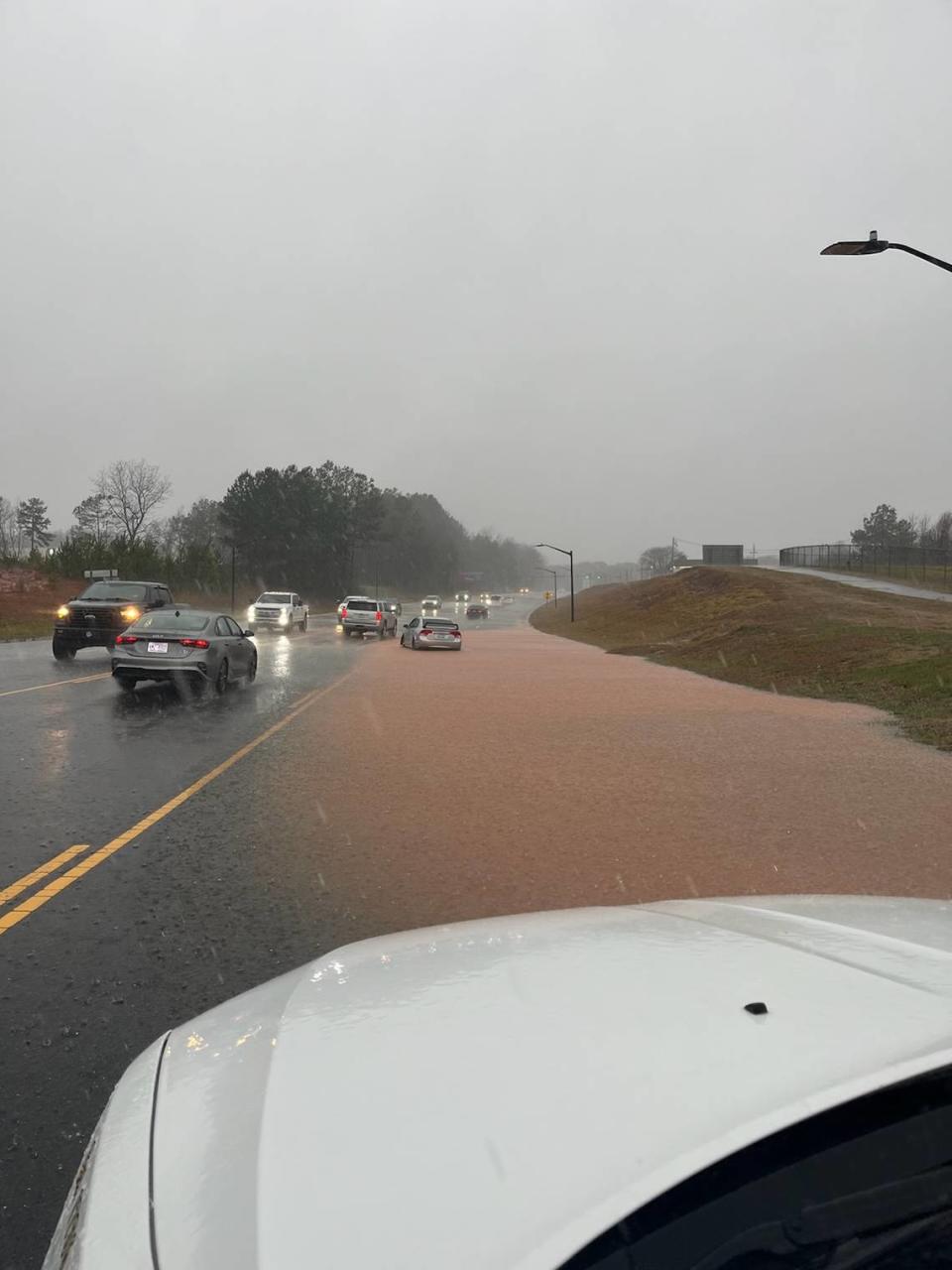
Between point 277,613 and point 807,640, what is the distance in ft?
83.8

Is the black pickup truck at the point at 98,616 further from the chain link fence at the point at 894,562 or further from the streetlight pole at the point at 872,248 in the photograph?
the chain link fence at the point at 894,562

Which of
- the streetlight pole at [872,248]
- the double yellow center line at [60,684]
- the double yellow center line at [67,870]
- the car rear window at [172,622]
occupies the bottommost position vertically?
the double yellow center line at [60,684]

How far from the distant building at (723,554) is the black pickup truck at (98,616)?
302 feet

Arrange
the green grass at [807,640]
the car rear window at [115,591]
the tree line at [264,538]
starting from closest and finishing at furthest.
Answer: the green grass at [807,640] → the car rear window at [115,591] → the tree line at [264,538]

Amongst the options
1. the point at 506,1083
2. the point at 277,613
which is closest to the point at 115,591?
the point at 277,613

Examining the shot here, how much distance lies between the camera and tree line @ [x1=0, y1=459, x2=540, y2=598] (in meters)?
71.3

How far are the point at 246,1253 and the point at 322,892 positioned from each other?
14.0ft

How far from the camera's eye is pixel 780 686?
2106cm

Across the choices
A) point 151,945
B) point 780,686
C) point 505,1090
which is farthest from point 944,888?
point 780,686

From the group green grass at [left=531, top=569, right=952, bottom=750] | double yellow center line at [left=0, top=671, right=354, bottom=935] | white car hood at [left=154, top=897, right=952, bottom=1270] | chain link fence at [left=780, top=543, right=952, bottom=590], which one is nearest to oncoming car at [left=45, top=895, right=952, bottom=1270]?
white car hood at [left=154, top=897, right=952, bottom=1270]

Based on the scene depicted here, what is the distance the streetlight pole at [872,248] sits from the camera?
13.9 meters

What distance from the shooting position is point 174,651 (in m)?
15.7

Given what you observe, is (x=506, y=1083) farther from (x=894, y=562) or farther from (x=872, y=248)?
(x=894, y=562)

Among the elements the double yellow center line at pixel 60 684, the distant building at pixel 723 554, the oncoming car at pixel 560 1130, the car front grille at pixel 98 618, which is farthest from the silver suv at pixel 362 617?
the distant building at pixel 723 554
